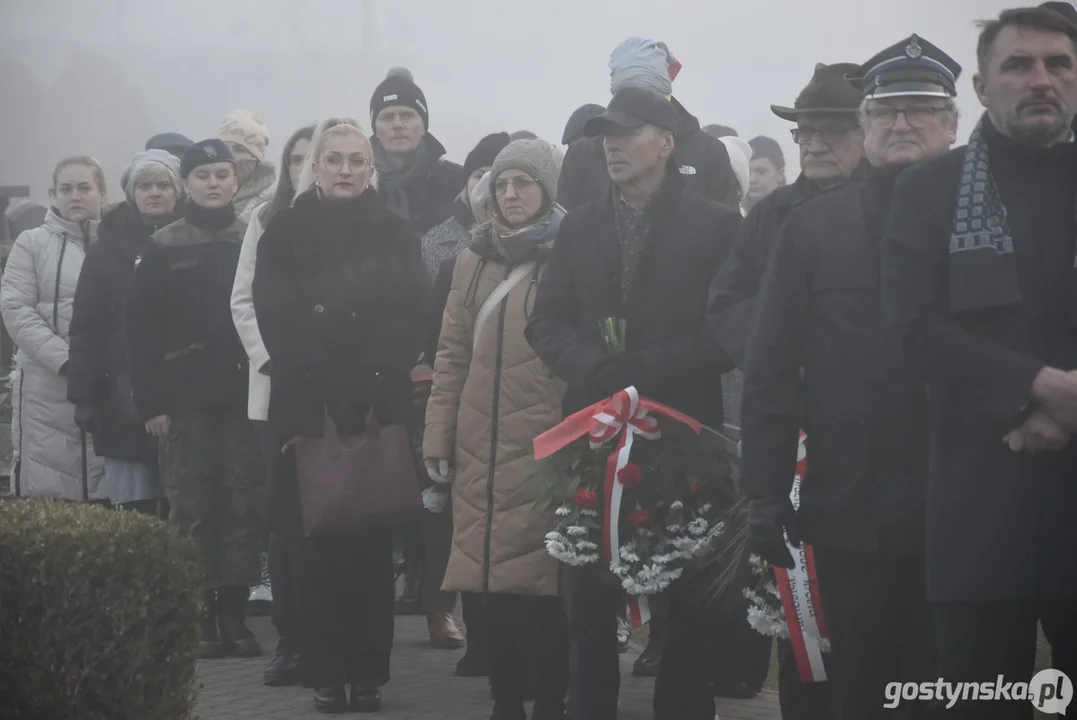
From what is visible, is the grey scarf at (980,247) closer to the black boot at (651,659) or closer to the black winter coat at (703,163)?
the black winter coat at (703,163)

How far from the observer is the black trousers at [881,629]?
4.77 meters

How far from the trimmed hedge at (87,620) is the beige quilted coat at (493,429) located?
159 centimetres

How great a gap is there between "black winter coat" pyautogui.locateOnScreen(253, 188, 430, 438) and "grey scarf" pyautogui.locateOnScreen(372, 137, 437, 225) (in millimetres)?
1955

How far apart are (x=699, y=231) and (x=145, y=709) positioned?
2.46m

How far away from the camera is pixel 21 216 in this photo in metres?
12.9

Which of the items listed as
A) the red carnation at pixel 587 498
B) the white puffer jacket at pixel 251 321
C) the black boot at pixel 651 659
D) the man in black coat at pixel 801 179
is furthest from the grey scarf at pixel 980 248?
the white puffer jacket at pixel 251 321

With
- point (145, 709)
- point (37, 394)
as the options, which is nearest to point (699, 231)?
point (145, 709)

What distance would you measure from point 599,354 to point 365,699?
6.03 feet

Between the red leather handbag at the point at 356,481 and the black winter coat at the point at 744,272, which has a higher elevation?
the black winter coat at the point at 744,272

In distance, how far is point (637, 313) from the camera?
20.7 feet

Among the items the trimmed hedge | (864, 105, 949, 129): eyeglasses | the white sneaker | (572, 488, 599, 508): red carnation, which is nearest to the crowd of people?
(864, 105, 949, 129): eyeglasses

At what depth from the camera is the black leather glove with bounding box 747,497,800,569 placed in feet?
15.9

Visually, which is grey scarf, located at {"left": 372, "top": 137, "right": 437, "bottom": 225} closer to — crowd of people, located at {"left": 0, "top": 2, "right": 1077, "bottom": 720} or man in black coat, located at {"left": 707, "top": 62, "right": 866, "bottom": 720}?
crowd of people, located at {"left": 0, "top": 2, "right": 1077, "bottom": 720}

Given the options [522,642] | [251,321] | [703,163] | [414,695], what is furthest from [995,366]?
[251,321]
